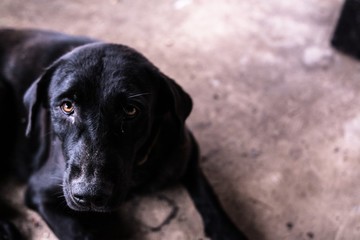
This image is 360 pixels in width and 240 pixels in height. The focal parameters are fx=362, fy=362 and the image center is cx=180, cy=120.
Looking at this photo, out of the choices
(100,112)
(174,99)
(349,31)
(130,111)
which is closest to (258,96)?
(349,31)

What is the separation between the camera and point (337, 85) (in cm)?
298

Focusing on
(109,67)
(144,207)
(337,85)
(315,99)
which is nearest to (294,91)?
(315,99)

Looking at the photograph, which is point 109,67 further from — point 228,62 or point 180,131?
point 228,62

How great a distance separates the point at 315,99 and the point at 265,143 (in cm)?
65

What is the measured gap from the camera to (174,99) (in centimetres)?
178

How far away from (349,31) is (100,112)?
2.52m

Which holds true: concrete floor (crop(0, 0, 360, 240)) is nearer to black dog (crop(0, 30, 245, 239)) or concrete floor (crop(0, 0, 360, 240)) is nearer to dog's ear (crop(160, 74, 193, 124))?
black dog (crop(0, 30, 245, 239))

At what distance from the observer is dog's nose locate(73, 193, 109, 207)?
1.54m

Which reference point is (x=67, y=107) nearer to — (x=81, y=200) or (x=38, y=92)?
(x=38, y=92)

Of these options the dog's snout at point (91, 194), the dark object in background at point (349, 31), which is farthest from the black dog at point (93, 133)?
the dark object in background at point (349, 31)

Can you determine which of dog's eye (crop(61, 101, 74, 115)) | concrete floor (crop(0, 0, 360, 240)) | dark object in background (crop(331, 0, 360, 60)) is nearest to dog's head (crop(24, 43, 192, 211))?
dog's eye (crop(61, 101, 74, 115))

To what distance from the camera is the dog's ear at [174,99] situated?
5.85ft

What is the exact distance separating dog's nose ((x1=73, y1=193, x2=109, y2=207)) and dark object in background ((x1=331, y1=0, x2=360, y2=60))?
8.56 ft

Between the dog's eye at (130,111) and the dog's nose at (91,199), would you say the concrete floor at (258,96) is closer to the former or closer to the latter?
the dog's nose at (91,199)
